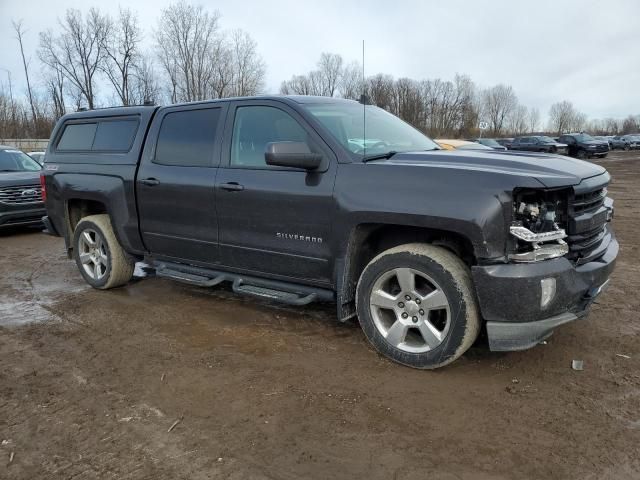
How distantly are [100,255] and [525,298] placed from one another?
14.8ft

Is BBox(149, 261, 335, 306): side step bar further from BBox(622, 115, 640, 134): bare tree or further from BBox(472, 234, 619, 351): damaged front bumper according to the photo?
BBox(622, 115, 640, 134): bare tree

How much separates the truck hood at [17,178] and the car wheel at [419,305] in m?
8.23

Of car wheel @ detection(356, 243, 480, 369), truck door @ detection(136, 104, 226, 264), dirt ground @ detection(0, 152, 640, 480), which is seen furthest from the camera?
truck door @ detection(136, 104, 226, 264)

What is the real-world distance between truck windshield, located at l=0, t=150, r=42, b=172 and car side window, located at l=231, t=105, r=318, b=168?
7.92m

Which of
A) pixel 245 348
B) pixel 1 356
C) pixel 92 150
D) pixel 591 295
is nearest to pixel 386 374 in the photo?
pixel 245 348

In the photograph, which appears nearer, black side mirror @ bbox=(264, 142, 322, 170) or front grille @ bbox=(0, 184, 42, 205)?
black side mirror @ bbox=(264, 142, 322, 170)

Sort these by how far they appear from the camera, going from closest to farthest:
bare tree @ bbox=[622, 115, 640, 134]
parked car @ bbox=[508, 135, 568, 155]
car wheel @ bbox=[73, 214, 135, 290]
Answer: car wheel @ bbox=[73, 214, 135, 290] → parked car @ bbox=[508, 135, 568, 155] → bare tree @ bbox=[622, 115, 640, 134]

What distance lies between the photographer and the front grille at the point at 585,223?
3.33 meters

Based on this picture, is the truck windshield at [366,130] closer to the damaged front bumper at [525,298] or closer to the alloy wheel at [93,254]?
the damaged front bumper at [525,298]

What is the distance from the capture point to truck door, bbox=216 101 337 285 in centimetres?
385

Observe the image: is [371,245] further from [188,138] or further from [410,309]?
[188,138]

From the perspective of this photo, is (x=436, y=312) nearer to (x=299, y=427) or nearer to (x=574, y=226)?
(x=574, y=226)

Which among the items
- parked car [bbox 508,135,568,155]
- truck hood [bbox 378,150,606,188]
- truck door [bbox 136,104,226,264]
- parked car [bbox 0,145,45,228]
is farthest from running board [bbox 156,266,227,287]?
parked car [bbox 508,135,568,155]

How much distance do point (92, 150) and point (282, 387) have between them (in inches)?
145
